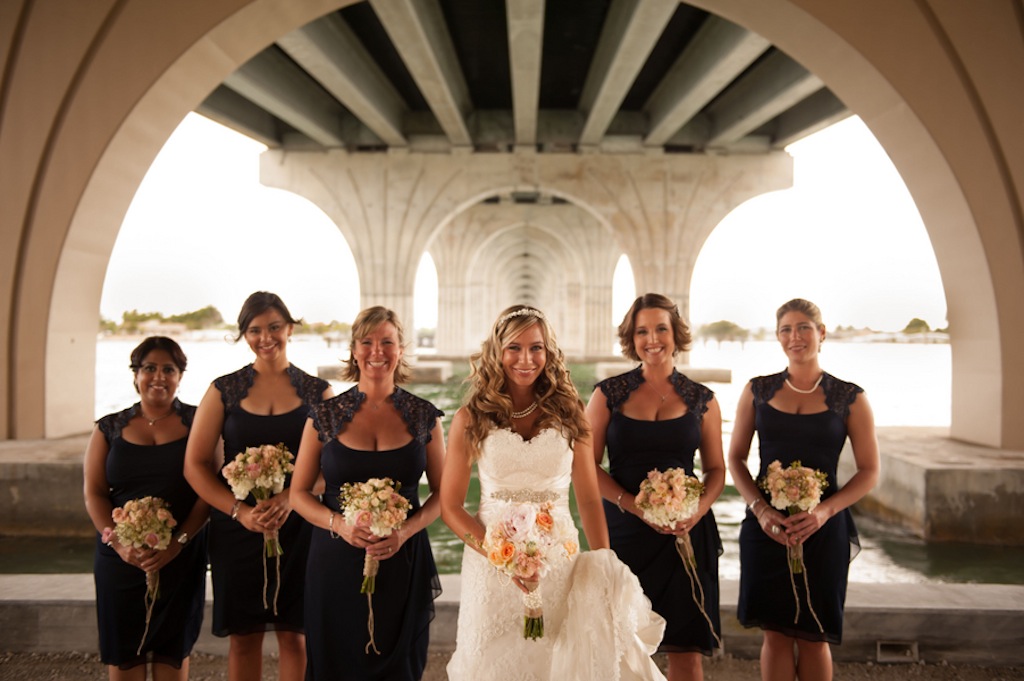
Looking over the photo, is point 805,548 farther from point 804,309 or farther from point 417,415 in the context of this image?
point 417,415

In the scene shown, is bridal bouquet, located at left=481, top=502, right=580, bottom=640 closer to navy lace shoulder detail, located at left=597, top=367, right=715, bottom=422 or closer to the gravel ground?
navy lace shoulder detail, located at left=597, top=367, right=715, bottom=422

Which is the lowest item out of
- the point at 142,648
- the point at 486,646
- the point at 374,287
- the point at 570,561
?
the point at 142,648

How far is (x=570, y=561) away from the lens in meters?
2.75

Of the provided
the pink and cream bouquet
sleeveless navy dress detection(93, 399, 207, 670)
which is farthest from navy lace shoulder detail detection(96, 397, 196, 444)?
the pink and cream bouquet

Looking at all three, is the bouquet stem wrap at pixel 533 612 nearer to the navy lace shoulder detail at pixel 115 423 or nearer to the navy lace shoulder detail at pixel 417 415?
the navy lace shoulder detail at pixel 417 415

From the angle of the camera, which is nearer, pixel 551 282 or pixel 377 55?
pixel 377 55

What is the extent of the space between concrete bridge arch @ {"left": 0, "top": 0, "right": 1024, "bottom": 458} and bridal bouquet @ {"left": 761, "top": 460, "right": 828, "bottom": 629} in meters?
5.71

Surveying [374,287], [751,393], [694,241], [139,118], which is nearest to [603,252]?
[694,241]

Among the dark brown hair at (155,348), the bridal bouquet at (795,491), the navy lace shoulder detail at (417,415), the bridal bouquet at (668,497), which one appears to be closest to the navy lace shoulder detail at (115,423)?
the dark brown hair at (155,348)

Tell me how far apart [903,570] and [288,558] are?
18.0ft

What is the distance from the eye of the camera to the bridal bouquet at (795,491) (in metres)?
3.29

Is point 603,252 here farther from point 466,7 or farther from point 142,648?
point 142,648

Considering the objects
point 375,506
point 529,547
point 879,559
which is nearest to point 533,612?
point 529,547

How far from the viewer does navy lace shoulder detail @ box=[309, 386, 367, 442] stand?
312cm
